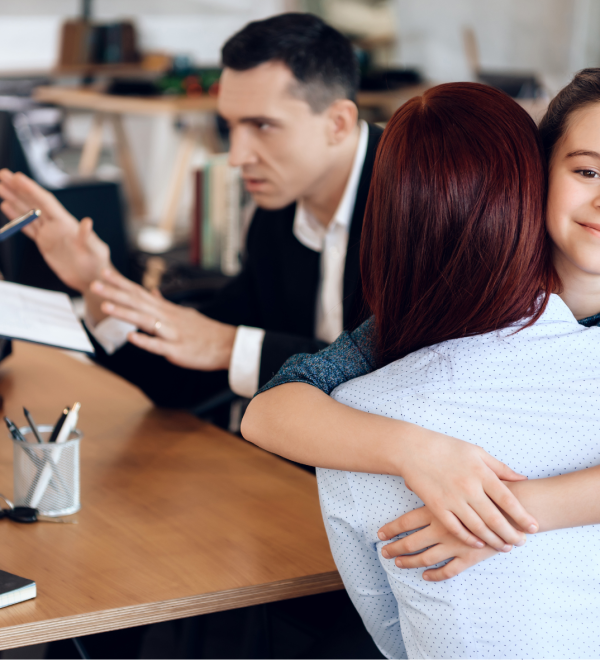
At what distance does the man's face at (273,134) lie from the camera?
5.37ft

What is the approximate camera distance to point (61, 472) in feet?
3.29

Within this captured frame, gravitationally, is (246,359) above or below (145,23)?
below

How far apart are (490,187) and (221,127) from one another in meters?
5.39

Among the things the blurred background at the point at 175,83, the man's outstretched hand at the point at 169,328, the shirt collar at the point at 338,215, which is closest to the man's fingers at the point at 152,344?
the man's outstretched hand at the point at 169,328

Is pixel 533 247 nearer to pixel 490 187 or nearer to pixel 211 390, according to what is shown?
pixel 490 187

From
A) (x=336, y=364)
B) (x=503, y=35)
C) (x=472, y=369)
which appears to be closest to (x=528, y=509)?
(x=472, y=369)

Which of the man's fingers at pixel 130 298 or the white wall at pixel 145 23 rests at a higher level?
the white wall at pixel 145 23

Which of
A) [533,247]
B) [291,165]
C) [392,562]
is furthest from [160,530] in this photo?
[291,165]

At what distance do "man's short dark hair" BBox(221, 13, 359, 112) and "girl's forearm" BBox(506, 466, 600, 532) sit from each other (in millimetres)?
1124

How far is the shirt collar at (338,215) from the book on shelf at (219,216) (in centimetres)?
76

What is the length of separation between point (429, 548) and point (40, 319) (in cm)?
69

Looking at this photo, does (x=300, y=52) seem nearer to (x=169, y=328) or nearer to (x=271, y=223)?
(x=271, y=223)

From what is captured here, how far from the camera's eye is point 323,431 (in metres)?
0.82

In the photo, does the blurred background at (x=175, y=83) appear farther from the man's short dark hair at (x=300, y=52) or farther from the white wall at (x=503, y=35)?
the man's short dark hair at (x=300, y=52)
